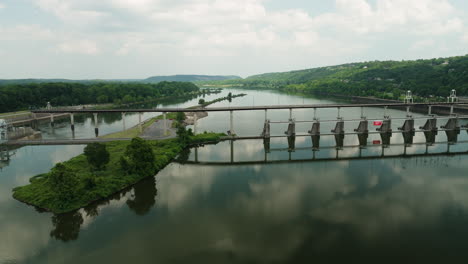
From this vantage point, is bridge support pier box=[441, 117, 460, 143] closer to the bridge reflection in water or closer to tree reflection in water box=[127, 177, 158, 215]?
the bridge reflection in water

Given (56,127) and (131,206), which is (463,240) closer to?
(131,206)

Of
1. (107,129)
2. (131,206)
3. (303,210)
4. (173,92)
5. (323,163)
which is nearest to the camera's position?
(303,210)

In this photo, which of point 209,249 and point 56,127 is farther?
point 56,127

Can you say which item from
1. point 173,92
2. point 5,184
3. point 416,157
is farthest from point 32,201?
point 173,92

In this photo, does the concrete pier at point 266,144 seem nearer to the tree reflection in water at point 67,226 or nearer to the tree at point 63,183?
the tree at point 63,183

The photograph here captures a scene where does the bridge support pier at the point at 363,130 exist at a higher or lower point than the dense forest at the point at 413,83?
lower

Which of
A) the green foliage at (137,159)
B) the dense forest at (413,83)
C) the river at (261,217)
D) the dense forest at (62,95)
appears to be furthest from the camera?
the dense forest at (413,83)

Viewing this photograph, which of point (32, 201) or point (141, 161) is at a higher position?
point (141, 161)

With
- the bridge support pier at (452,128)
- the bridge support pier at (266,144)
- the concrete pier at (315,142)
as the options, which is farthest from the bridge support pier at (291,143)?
the bridge support pier at (452,128)
